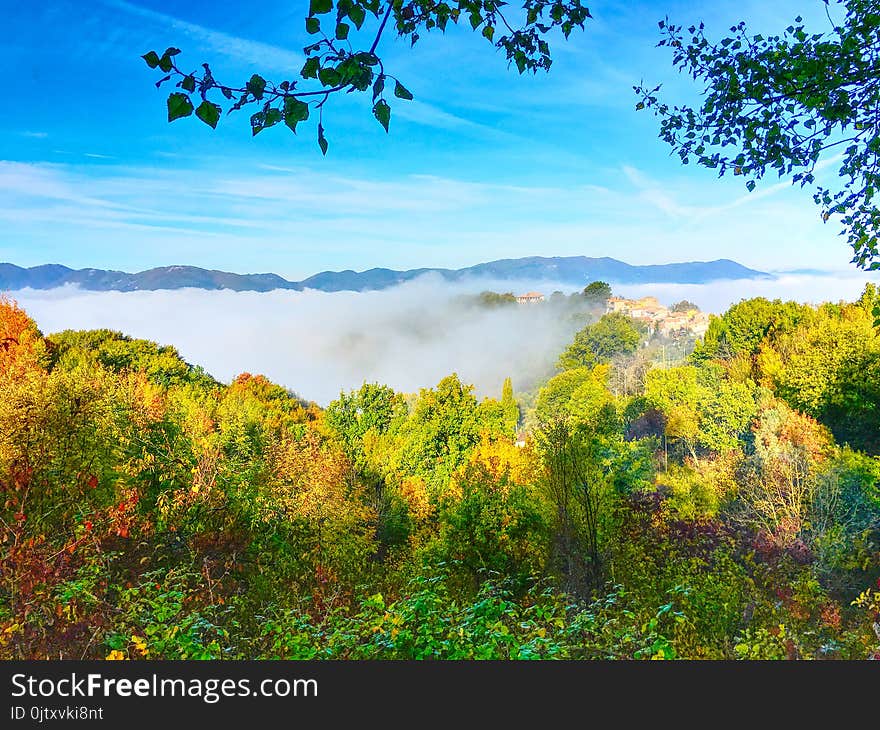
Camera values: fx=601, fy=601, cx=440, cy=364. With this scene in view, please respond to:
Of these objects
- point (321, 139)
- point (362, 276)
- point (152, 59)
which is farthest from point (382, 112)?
point (362, 276)

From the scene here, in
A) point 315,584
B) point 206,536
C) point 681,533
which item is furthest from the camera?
point 681,533

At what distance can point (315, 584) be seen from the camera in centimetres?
820

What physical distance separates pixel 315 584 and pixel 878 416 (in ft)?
68.4

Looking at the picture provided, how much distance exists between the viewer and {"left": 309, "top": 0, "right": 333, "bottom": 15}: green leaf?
1898 mm

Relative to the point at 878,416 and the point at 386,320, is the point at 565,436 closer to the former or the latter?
the point at 878,416

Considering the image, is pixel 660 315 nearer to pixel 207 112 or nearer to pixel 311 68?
pixel 311 68

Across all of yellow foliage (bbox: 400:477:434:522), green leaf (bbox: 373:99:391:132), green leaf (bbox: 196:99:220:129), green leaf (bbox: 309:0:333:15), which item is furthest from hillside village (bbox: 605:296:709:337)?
green leaf (bbox: 196:99:220:129)

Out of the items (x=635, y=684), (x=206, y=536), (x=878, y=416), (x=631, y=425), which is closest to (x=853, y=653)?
(x=635, y=684)

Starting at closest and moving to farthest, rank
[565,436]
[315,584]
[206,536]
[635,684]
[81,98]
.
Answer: [635,684] < [81,98] < [206,536] < [315,584] < [565,436]

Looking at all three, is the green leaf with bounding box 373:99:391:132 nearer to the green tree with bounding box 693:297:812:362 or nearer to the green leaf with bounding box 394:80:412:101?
the green leaf with bounding box 394:80:412:101

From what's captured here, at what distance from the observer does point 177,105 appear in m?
1.89

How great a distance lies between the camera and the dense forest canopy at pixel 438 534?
4.56 m

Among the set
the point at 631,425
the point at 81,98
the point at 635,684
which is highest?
the point at 81,98

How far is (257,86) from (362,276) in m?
49.5
